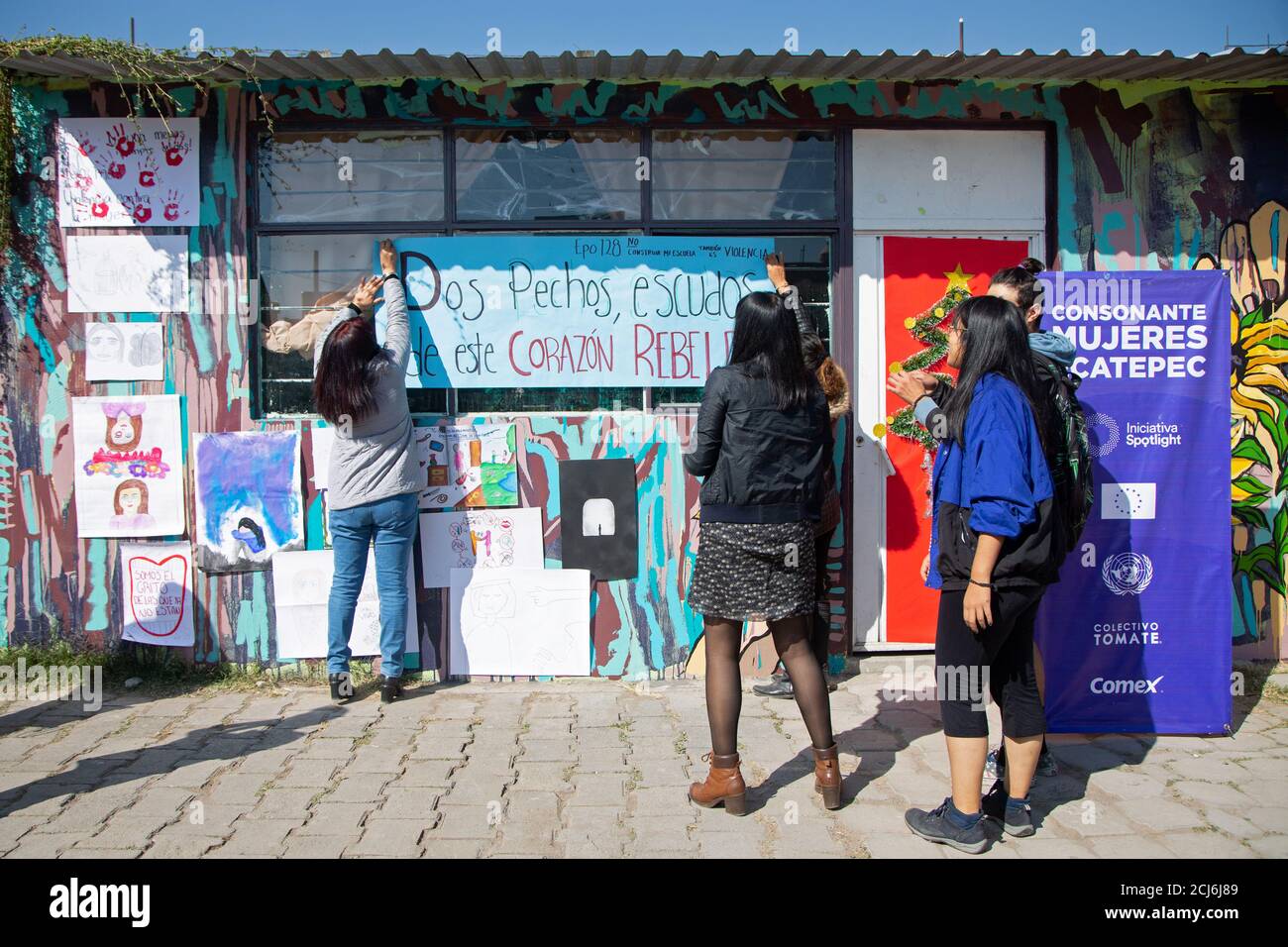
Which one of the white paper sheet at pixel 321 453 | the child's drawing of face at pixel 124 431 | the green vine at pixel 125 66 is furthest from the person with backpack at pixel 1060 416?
the child's drawing of face at pixel 124 431

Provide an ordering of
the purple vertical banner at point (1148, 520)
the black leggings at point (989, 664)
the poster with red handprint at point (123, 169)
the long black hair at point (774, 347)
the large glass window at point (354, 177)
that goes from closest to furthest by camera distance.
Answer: the black leggings at point (989, 664) → the long black hair at point (774, 347) → the purple vertical banner at point (1148, 520) → the poster with red handprint at point (123, 169) → the large glass window at point (354, 177)

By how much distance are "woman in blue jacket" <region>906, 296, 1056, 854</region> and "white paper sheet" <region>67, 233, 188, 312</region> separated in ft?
14.3

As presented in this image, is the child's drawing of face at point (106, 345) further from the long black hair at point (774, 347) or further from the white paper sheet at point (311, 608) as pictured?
the long black hair at point (774, 347)

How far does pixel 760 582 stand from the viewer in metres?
3.65

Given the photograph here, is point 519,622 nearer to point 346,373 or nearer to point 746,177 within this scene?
point 346,373

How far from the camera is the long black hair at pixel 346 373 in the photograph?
496 centimetres

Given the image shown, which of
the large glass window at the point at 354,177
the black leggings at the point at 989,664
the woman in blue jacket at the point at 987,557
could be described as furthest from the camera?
the large glass window at the point at 354,177

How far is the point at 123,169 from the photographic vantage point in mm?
5457

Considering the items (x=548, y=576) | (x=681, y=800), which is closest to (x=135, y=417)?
(x=548, y=576)

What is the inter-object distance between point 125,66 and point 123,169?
26.9 inches

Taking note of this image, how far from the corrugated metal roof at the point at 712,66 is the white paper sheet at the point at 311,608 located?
8.75 feet

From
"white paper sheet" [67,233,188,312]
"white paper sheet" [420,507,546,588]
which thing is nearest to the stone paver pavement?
"white paper sheet" [420,507,546,588]

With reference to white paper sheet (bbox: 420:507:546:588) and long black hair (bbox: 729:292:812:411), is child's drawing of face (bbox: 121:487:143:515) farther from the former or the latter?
long black hair (bbox: 729:292:812:411)
